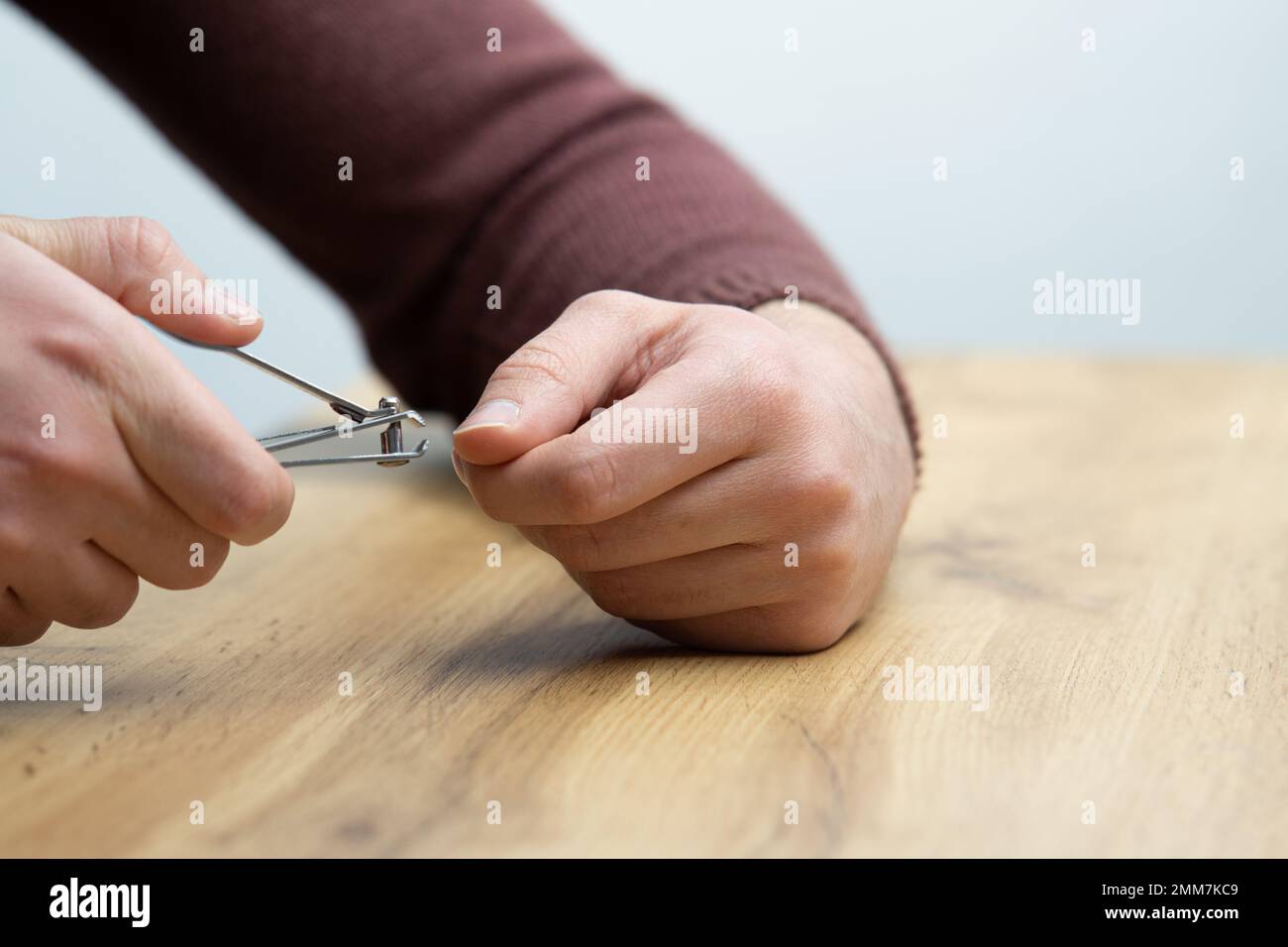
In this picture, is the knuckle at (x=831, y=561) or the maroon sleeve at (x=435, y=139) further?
the maroon sleeve at (x=435, y=139)

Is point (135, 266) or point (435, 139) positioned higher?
point (435, 139)

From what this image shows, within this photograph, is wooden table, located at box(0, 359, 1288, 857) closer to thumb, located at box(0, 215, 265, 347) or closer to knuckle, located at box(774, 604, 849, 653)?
knuckle, located at box(774, 604, 849, 653)

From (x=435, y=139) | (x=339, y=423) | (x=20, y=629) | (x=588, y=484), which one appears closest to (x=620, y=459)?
(x=588, y=484)

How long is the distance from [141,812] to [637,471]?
194mm

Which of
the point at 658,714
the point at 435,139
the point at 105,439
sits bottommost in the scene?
the point at 658,714

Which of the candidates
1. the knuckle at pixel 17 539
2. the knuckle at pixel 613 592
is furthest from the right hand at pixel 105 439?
the knuckle at pixel 613 592

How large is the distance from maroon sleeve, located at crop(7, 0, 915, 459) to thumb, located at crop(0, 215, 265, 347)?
296 millimetres

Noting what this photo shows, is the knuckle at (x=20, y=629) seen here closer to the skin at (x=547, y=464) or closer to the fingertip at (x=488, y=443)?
the skin at (x=547, y=464)

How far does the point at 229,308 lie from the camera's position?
0.48 meters

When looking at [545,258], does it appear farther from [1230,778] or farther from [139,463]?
[1230,778]

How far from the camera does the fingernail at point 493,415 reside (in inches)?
18.1

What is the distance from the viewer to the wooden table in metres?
0.38

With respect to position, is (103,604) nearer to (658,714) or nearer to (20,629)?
(20,629)

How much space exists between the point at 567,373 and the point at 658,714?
13cm
